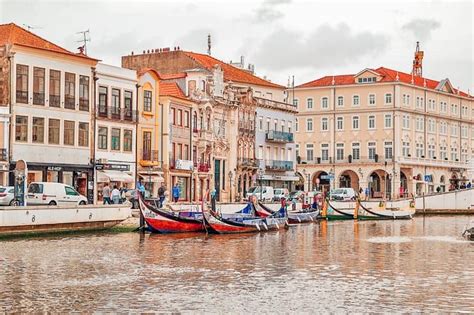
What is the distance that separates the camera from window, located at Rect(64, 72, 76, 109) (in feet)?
170

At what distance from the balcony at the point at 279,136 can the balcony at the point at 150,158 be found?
64.9 feet

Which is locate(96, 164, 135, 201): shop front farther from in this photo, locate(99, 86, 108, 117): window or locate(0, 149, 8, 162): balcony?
locate(0, 149, 8, 162): balcony

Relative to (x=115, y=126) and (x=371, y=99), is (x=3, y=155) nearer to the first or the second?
(x=115, y=126)

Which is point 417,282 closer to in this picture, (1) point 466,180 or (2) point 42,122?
(2) point 42,122

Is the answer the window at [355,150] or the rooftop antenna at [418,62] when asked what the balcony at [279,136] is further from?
the rooftop antenna at [418,62]

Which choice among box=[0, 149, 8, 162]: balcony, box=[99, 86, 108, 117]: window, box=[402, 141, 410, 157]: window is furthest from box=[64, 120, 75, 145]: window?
box=[402, 141, 410, 157]: window

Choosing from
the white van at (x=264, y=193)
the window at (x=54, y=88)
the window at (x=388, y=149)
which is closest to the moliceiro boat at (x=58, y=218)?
the window at (x=54, y=88)

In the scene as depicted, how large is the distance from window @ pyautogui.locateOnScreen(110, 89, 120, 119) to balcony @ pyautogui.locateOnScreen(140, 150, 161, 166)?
4.05 m

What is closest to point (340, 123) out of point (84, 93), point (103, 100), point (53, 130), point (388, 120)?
point (388, 120)

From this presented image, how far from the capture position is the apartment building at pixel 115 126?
54.1 m

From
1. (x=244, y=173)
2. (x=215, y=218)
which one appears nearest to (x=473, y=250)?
(x=215, y=218)

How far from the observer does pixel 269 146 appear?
259ft

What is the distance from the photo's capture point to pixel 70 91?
52.3 metres

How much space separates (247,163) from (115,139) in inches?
783
